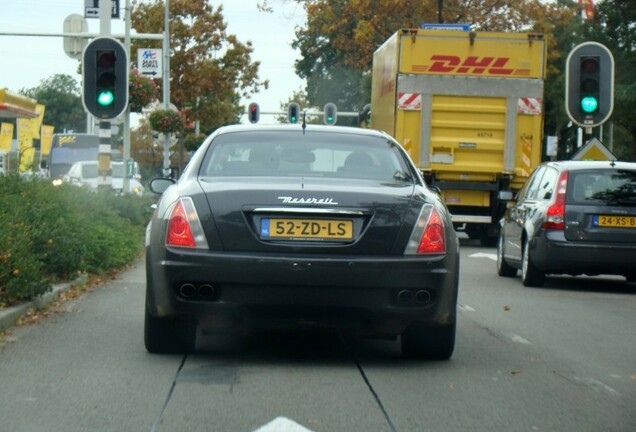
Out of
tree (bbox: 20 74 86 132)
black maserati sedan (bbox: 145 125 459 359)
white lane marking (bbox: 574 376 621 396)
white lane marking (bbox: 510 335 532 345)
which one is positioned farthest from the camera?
tree (bbox: 20 74 86 132)

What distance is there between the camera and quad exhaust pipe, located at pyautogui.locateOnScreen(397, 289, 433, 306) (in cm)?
800

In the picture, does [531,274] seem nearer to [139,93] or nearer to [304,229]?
[304,229]

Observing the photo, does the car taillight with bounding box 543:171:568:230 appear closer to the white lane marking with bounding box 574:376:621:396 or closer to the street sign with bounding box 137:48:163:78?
the white lane marking with bounding box 574:376:621:396

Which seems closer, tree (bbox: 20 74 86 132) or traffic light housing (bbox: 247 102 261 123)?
traffic light housing (bbox: 247 102 261 123)

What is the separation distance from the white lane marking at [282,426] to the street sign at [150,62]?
1596 inches

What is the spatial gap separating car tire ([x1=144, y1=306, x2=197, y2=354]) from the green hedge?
2.38 metres

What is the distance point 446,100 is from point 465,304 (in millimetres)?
11525

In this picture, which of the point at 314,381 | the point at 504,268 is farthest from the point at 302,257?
the point at 504,268

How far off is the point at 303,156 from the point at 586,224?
280 inches

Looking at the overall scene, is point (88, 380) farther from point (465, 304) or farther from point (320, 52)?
point (320, 52)

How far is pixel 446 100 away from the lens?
24.2 m

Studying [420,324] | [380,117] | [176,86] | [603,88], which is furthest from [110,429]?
[176,86]

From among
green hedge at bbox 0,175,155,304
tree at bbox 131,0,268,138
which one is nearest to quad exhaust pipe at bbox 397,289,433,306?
green hedge at bbox 0,175,155,304

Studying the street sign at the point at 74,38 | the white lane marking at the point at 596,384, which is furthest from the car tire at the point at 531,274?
the street sign at the point at 74,38
